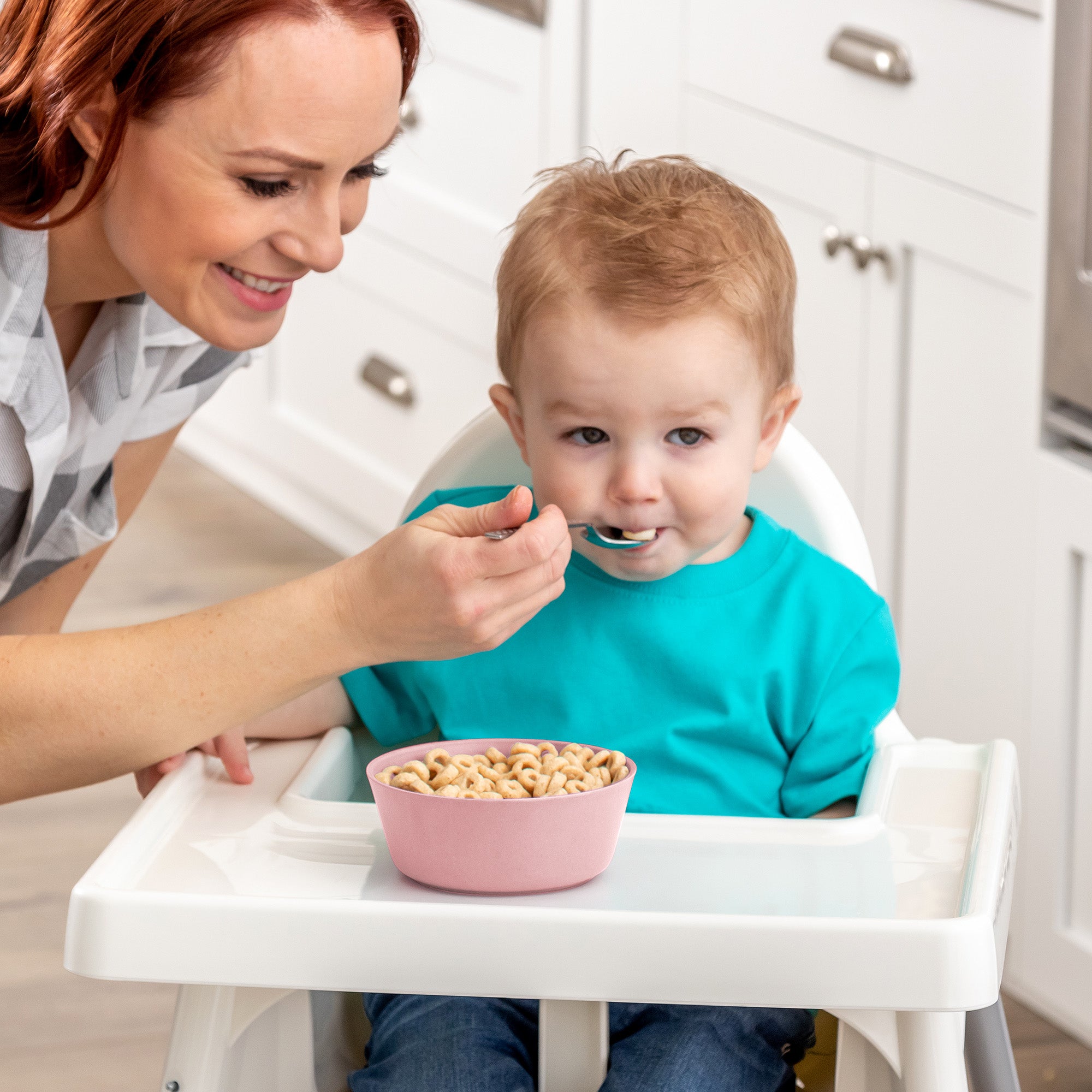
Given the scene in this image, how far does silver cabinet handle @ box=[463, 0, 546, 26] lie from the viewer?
2.09 m

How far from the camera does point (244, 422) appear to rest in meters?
2.95

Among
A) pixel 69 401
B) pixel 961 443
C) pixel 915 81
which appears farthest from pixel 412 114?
pixel 69 401

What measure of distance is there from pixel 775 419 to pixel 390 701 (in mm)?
301

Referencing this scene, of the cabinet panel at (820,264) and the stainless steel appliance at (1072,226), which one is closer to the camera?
the stainless steel appliance at (1072,226)

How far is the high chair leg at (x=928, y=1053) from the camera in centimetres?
74

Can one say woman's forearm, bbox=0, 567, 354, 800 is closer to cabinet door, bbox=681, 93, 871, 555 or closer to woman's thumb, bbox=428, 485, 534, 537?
woman's thumb, bbox=428, 485, 534, 537

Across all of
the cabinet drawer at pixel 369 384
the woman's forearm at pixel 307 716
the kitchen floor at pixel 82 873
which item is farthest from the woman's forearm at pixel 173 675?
the cabinet drawer at pixel 369 384

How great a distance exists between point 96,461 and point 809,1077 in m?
0.68

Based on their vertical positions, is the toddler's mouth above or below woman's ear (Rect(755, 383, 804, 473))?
below

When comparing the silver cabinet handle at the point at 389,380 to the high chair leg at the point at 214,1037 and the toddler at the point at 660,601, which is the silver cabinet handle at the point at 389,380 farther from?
the high chair leg at the point at 214,1037

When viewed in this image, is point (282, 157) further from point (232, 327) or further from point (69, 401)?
point (69, 401)

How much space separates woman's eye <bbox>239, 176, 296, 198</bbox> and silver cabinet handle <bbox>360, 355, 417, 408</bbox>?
1.48 meters

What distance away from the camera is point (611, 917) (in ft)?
2.35

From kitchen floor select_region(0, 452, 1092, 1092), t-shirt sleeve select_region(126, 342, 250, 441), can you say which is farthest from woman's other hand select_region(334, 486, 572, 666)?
kitchen floor select_region(0, 452, 1092, 1092)
